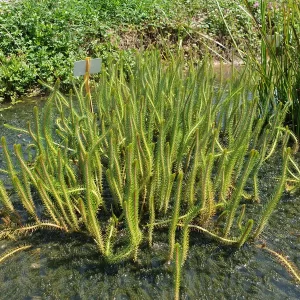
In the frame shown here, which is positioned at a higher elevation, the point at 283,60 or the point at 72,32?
the point at 283,60

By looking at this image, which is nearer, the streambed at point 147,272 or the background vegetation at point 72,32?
the streambed at point 147,272

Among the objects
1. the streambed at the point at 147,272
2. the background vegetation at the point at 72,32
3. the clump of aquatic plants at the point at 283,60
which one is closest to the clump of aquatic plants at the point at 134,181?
the streambed at the point at 147,272

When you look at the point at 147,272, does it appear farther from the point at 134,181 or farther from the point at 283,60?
the point at 283,60

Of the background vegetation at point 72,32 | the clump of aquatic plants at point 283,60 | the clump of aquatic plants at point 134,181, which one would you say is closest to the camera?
the clump of aquatic plants at point 134,181

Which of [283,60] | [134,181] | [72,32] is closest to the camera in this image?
[134,181]

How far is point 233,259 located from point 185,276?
0.22 m

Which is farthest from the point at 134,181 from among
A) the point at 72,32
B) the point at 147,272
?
the point at 72,32

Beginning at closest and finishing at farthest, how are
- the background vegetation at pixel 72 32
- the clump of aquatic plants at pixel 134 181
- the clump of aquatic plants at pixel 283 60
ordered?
the clump of aquatic plants at pixel 134 181 < the clump of aquatic plants at pixel 283 60 < the background vegetation at pixel 72 32

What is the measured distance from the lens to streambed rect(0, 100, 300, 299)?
149cm

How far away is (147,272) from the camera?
157 cm

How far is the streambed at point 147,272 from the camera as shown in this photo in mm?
1491

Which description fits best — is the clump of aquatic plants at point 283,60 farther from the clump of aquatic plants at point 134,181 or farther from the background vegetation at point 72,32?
the background vegetation at point 72,32

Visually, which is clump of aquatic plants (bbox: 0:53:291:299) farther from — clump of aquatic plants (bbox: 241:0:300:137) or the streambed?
clump of aquatic plants (bbox: 241:0:300:137)

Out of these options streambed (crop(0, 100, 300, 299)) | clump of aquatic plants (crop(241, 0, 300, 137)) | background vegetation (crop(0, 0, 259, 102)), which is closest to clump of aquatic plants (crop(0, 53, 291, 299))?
streambed (crop(0, 100, 300, 299))
